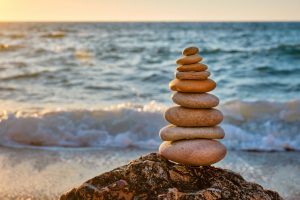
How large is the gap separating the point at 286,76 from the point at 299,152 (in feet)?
27.8

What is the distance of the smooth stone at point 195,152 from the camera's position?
3682mm

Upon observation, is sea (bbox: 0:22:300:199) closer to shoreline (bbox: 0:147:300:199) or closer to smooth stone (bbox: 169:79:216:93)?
shoreline (bbox: 0:147:300:199)

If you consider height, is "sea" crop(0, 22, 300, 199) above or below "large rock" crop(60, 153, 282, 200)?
below

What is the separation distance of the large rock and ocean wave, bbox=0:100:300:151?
3784 millimetres

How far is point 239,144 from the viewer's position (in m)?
7.52

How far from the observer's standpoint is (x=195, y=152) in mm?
3688

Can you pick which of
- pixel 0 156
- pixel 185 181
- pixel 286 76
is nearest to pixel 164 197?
pixel 185 181

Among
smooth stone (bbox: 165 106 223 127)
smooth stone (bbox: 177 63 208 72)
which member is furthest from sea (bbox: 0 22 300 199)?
smooth stone (bbox: 177 63 208 72)

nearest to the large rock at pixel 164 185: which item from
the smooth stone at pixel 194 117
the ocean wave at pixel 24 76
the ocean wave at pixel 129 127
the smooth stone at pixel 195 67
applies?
the smooth stone at pixel 194 117

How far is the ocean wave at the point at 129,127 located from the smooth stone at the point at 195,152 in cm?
369

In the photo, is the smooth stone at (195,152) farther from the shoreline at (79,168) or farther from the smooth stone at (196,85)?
the shoreline at (79,168)

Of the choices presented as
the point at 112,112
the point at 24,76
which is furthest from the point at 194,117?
the point at 24,76

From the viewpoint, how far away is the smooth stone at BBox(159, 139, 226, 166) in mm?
3682

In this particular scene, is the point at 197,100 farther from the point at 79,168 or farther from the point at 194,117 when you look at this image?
the point at 79,168
